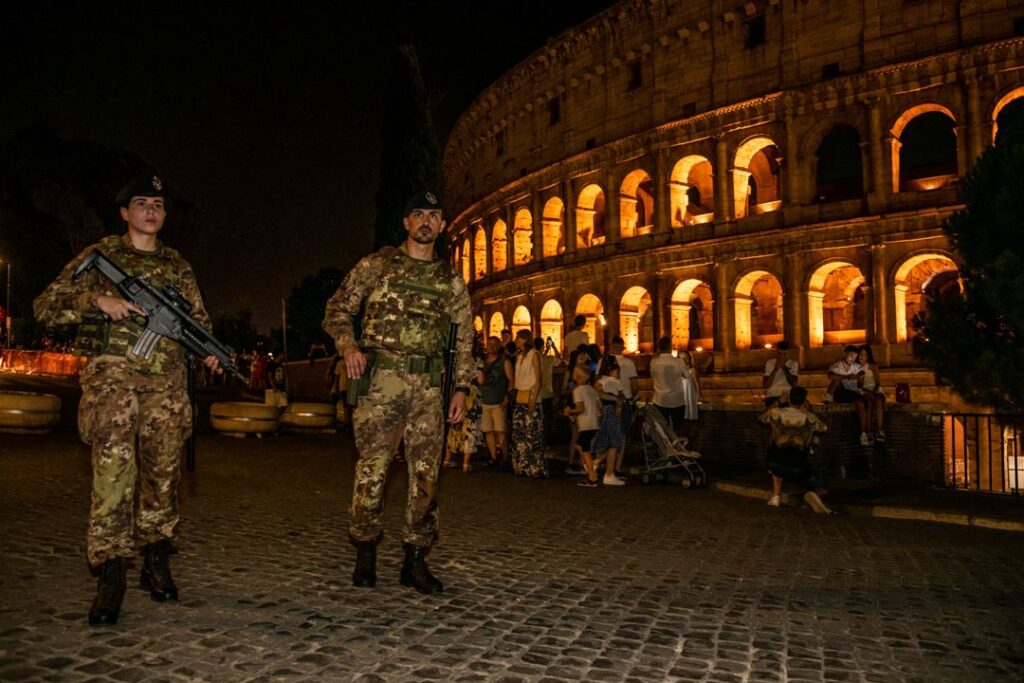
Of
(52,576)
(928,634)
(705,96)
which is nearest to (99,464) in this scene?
(52,576)

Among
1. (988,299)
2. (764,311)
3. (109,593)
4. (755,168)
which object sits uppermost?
(755,168)

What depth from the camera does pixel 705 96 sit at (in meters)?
30.0

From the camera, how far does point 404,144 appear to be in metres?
31.8

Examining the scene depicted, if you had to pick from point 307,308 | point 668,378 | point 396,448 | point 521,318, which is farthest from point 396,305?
point 307,308

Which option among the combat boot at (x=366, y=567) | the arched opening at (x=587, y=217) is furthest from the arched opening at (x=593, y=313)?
the combat boot at (x=366, y=567)

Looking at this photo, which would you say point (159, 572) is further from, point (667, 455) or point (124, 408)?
point (667, 455)

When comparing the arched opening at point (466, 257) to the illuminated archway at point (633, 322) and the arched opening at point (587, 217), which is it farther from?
the illuminated archway at point (633, 322)

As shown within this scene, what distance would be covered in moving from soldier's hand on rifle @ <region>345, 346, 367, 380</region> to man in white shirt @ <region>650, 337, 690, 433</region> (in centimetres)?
876

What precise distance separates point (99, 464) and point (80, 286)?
94 centimetres

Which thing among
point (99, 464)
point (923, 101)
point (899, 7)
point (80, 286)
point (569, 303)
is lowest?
point (99, 464)

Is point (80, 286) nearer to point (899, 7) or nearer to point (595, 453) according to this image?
point (595, 453)

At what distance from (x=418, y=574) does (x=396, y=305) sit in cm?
158

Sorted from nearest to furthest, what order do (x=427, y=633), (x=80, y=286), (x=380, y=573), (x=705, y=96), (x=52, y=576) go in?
(x=427, y=633), (x=80, y=286), (x=52, y=576), (x=380, y=573), (x=705, y=96)

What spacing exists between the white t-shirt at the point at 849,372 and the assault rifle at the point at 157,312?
38.7 ft
